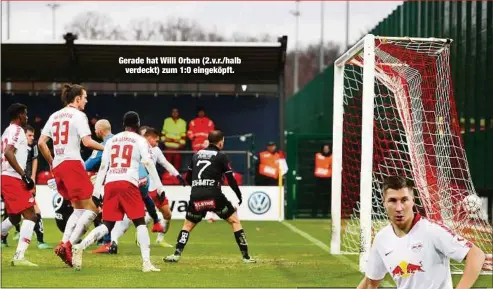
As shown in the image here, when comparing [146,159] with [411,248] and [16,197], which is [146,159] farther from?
[411,248]

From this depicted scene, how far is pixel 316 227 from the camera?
2428 centimetres

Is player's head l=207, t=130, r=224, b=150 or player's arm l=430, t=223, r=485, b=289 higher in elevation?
player's head l=207, t=130, r=224, b=150

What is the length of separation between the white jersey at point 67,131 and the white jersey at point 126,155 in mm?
380

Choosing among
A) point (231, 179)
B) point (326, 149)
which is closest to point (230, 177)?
point (231, 179)

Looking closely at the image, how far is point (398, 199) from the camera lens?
614 centimetres

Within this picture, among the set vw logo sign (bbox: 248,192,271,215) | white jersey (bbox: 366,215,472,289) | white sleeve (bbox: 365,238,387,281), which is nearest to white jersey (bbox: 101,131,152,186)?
white sleeve (bbox: 365,238,387,281)

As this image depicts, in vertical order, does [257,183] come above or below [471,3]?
below

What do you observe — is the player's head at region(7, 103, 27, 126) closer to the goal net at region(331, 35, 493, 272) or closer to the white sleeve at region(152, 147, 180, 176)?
the white sleeve at region(152, 147, 180, 176)

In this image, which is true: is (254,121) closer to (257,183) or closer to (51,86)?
(257,183)

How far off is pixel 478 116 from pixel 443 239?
55.7 ft

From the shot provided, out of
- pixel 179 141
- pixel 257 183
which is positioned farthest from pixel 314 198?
pixel 179 141

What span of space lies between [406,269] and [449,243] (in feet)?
1.00

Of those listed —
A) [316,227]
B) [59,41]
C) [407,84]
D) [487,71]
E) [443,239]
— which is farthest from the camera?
[59,41]

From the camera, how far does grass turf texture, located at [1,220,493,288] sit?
38.9 feet
